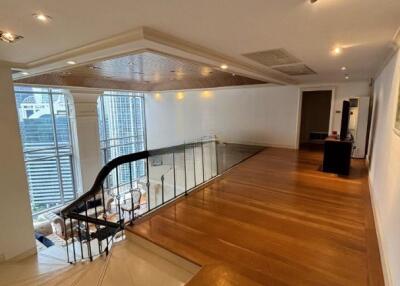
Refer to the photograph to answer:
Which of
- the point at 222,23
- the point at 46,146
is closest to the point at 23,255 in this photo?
the point at 46,146

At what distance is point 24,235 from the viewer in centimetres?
429

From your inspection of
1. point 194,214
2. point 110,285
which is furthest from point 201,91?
point 110,285

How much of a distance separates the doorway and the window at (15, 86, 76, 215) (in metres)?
9.33

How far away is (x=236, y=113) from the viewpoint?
9.01 m

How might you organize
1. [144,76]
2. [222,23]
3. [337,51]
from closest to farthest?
[222,23] < [337,51] < [144,76]

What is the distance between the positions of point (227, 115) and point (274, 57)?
5387mm

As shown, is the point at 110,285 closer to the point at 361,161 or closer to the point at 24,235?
the point at 24,235

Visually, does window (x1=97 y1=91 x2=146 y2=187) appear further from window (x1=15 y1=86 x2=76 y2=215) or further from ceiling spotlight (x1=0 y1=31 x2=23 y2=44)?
ceiling spotlight (x1=0 y1=31 x2=23 y2=44)

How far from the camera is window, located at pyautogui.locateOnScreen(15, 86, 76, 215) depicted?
7508mm

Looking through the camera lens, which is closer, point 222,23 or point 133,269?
point 222,23

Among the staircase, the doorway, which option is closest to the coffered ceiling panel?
the doorway

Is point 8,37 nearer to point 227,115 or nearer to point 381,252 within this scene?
point 381,252

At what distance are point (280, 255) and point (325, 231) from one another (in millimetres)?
854

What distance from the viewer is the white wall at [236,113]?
7844mm
